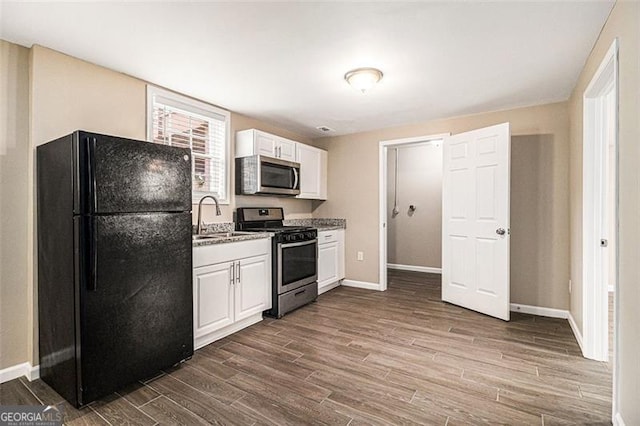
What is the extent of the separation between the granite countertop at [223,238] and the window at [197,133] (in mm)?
279

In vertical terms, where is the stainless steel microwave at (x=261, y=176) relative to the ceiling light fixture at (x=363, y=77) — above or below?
below

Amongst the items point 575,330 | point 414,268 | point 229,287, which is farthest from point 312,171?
point 575,330

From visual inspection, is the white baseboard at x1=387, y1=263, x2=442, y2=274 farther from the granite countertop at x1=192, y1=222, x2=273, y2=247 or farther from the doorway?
the granite countertop at x1=192, y1=222, x2=273, y2=247

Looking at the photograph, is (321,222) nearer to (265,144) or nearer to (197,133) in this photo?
(265,144)

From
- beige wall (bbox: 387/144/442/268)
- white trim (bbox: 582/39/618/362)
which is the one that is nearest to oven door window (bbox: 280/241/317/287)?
white trim (bbox: 582/39/618/362)

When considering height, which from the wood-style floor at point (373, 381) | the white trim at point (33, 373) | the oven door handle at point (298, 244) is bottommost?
the wood-style floor at point (373, 381)

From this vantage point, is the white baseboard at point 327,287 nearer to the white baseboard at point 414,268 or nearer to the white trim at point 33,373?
the white baseboard at point 414,268

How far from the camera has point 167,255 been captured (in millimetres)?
2221

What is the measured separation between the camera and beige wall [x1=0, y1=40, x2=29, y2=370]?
2143 millimetres

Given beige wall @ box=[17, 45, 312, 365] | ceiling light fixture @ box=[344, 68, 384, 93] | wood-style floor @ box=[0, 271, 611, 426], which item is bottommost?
wood-style floor @ box=[0, 271, 611, 426]

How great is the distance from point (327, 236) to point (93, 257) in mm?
2991

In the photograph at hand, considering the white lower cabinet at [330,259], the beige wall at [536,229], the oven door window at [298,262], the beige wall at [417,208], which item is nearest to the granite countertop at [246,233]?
the white lower cabinet at [330,259]

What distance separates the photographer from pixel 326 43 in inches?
86.6

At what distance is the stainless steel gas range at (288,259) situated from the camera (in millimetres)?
3424
